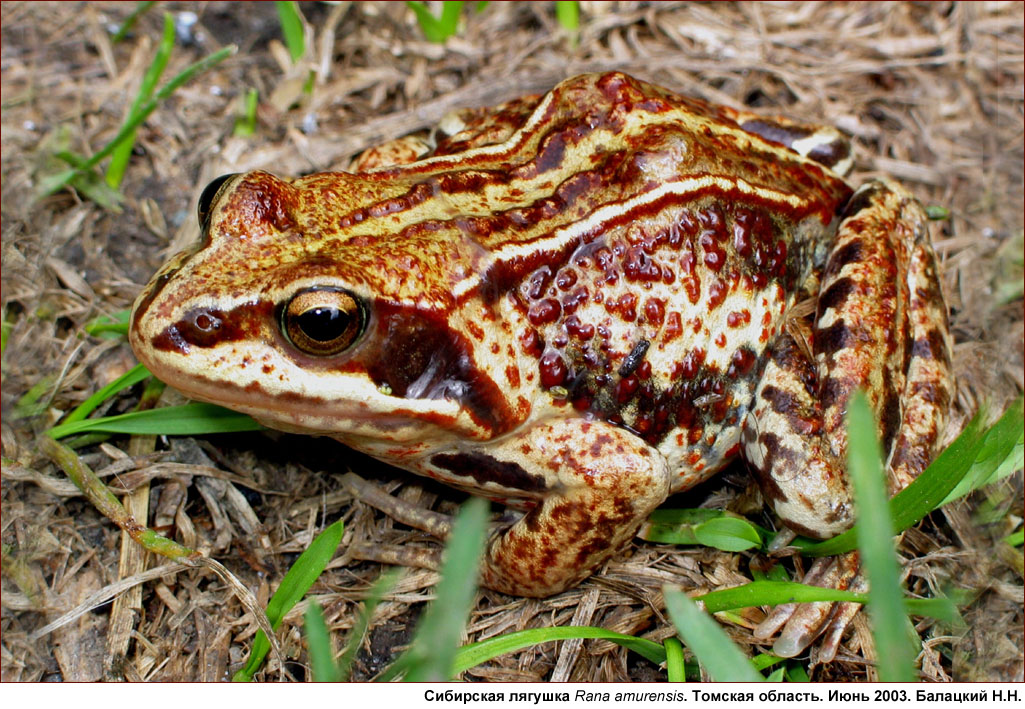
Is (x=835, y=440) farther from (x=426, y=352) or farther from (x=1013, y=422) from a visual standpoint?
(x=426, y=352)

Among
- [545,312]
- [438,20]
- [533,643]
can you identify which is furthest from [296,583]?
[438,20]

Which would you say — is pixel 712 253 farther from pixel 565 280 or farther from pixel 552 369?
pixel 552 369

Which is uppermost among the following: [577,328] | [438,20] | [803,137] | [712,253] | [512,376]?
[438,20]

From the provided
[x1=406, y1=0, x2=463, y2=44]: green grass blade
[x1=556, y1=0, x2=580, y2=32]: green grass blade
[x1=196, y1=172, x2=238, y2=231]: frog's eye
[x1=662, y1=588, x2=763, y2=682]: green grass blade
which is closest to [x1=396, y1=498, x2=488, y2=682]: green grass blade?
[x1=662, y1=588, x2=763, y2=682]: green grass blade

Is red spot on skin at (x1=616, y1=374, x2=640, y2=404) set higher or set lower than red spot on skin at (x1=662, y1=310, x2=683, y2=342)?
lower

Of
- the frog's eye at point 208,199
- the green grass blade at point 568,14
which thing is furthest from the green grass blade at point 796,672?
the green grass blade at point 568,14

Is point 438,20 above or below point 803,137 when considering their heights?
above

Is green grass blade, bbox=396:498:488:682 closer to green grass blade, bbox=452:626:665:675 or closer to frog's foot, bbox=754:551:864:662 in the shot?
green grass blade, bbox=452:626:665:675
